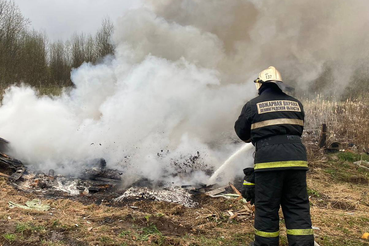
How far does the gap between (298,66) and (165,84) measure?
11.9ft

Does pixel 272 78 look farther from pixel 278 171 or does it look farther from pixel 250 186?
pixel 250 186

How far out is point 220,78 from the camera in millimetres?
8250

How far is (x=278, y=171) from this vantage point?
2.76 m

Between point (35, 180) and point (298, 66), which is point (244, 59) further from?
point (35, 180)

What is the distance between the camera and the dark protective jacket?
2781 mm

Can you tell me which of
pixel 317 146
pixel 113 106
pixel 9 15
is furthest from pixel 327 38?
pixel 9 15

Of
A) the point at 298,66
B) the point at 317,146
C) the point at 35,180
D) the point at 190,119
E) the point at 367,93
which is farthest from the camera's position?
the point at 367,93

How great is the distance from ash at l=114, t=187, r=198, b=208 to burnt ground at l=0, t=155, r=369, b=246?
17cm

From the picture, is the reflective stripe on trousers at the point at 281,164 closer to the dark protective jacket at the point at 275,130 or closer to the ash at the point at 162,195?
the dark protective jacket at the point at 275,130

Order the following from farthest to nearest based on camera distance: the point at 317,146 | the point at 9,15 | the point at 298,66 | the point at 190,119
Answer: the point at 9,15 → the point at 317,146 → the point at 190,119 → the point at 298,66

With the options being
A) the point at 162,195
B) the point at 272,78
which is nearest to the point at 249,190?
the point at 272,78

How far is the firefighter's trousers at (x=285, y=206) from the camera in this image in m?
2.78

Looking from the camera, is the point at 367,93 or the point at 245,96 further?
the point at 367,93

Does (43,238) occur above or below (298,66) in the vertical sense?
below
